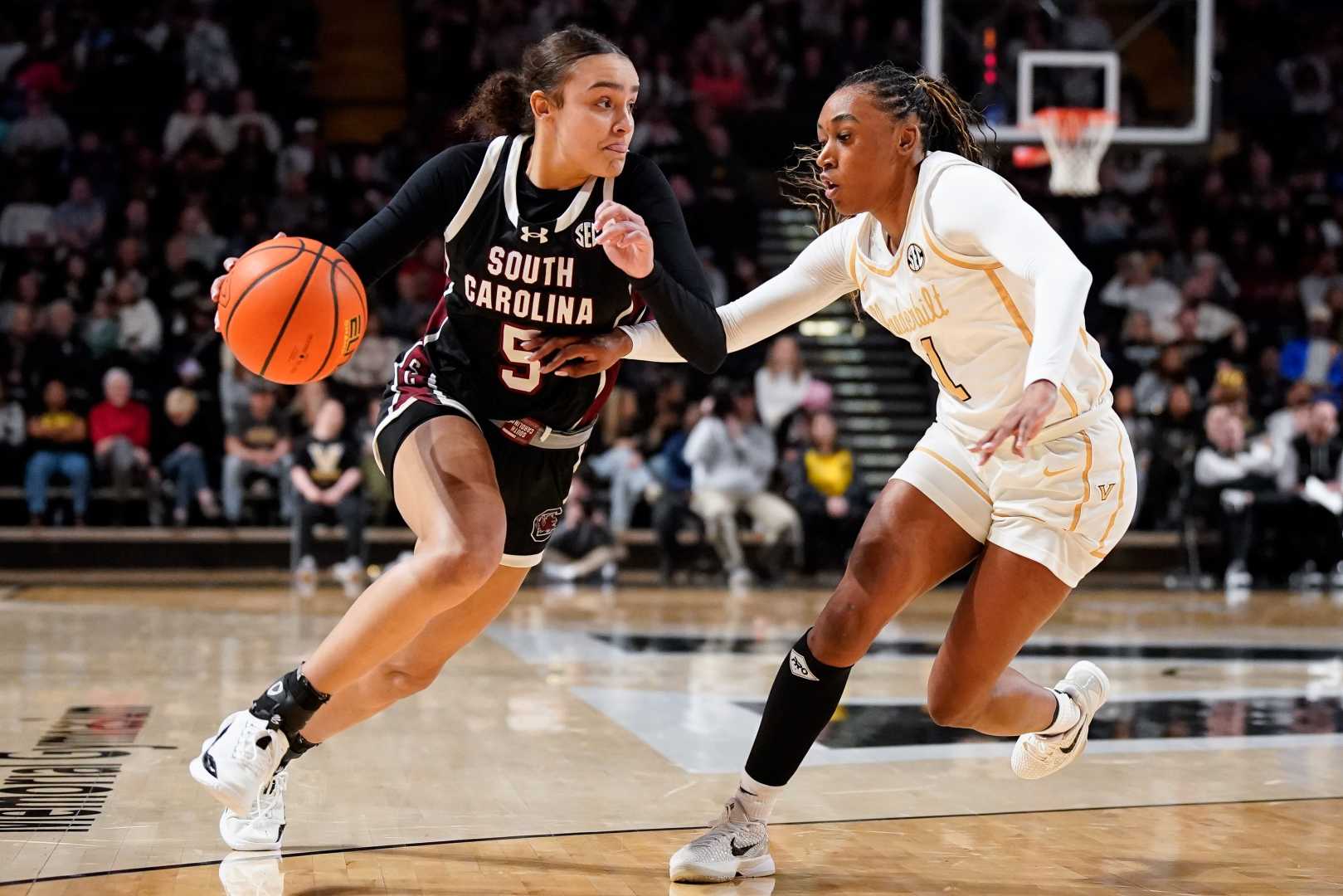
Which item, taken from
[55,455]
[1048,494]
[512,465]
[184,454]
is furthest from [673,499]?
[1048,494]

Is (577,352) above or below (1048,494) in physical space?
above

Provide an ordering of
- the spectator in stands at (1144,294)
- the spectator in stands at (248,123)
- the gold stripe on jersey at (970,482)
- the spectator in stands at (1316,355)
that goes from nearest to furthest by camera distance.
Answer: the gold stripe on jersey at (970,482) → the spectator in stands at (1316,355) → the spectator in stands at (1144,294) → the spectator in stands at (248,123)

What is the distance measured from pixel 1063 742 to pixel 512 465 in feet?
5.06

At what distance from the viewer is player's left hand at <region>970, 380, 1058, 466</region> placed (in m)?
3.04

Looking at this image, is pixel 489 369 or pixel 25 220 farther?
pixel 25 220

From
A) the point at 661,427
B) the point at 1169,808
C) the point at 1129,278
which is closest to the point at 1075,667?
the point at 1169,808

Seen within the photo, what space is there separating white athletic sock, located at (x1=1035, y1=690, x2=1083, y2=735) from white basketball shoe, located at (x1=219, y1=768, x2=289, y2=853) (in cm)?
183

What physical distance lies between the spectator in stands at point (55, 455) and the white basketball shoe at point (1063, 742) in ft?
31.5

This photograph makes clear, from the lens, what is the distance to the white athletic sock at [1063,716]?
390cm

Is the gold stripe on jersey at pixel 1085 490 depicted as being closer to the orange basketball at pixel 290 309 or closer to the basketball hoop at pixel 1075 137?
the orange basketball at pixel 290 309

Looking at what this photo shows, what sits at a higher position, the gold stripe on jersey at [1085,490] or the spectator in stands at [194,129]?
the spectator in stands at [194,129]

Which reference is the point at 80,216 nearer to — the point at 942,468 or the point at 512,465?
the point at 512,465

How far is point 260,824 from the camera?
140 inches

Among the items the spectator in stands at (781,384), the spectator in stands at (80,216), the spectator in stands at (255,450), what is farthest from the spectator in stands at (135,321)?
the spectator in stands at (781,384)
